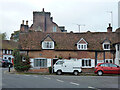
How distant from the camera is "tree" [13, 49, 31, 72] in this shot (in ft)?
98.0

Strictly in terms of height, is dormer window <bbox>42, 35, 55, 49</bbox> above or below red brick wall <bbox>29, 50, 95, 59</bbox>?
above

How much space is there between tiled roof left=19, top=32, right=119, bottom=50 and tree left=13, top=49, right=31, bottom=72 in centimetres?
164

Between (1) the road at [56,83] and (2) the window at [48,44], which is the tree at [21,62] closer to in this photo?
(2) the window at [48,44]

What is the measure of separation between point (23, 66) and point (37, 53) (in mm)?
3092

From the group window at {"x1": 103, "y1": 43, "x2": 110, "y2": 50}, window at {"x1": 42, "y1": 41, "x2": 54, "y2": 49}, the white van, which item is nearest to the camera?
the white van

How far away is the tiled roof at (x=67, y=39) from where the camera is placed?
32.0 m

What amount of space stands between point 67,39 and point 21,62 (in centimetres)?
878

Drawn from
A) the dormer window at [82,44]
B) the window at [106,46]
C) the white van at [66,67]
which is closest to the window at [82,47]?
the dormer window at [82,44]

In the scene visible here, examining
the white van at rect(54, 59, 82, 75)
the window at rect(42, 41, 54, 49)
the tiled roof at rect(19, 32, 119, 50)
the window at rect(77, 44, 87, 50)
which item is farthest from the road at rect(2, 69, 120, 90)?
the tiled roof at rect(19, 32, 119, 50)

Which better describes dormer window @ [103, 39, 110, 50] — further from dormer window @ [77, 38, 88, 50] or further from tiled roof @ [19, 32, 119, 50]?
dormer window @ [77, 38, 88, 50]

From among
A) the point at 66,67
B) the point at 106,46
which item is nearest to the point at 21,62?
the point at 66,67

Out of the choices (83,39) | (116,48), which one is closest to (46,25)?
(83,39)

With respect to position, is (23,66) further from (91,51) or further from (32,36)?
(91,51)

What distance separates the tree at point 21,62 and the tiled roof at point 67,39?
5.37 feet
